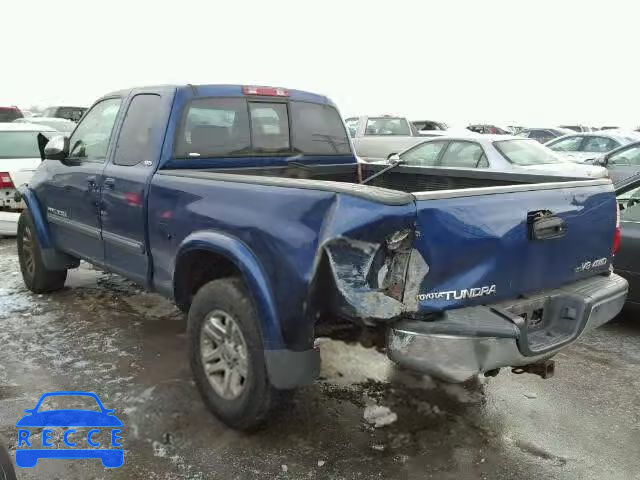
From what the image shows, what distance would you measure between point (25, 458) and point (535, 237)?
9.21 feet

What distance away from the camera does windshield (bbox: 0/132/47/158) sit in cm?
820

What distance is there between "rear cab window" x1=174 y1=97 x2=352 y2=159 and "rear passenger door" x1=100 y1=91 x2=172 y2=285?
20 cm

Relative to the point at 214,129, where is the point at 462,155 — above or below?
below

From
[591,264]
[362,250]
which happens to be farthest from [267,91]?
[591,264]

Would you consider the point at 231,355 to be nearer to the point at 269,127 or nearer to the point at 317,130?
the point at 269,127

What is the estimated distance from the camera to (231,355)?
3238mm

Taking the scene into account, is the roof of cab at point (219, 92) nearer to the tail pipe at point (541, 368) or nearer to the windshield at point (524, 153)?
the tail pipe at point (541, 368)

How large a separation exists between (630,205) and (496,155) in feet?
13.1

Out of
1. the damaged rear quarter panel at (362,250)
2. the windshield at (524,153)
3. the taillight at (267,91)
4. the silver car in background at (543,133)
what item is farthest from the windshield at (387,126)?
the damaged rear quarter panel at (362,250)

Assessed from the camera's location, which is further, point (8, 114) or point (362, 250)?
point (8, 114)

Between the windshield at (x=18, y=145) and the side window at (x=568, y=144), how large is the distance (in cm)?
1156

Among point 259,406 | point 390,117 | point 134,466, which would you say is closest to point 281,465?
point 259,406

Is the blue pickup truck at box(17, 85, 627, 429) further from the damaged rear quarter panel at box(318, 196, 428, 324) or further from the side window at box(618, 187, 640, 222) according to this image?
the side window at box(618, 187, 640, 222)

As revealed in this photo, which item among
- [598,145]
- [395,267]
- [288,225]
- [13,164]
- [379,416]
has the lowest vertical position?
[379,416]
